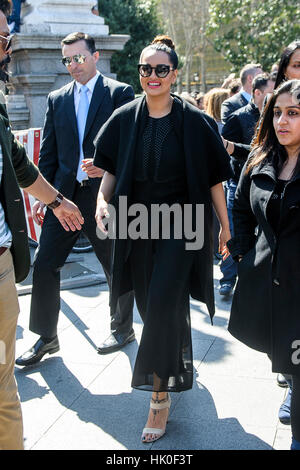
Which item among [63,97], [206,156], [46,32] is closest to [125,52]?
[46,32]

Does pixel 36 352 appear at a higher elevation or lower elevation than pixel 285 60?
lower

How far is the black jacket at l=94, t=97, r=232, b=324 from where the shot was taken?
3406mm

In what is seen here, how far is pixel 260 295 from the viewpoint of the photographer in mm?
2992

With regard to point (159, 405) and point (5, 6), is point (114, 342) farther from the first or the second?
point (5, 6)

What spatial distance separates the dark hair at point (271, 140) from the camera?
2.97 metres

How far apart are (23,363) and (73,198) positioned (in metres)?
1.23

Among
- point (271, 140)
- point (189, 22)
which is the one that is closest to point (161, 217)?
point (271, 140)

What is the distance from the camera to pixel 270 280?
2.92m

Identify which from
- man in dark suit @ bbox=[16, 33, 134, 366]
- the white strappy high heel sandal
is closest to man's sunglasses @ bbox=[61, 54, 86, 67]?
man in dark suit @ bbox=[16, 33, 134, 366]

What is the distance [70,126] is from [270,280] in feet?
7.19

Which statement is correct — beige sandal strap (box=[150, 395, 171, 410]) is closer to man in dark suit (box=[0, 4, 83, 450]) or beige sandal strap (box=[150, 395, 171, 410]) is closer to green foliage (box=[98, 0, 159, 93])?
man in dark suit (box=[0, 4, 83, 450])

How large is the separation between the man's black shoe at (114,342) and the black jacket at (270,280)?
4.96ft

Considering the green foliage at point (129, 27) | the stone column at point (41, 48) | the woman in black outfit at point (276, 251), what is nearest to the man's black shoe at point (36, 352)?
the woman in black outfit at point (276, 251)

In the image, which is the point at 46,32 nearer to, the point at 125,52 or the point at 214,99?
the point at 214,99
